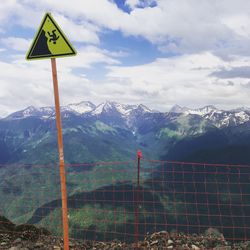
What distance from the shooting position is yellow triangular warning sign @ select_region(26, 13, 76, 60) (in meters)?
9.41

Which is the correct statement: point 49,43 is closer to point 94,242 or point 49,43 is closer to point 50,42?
point 50,42

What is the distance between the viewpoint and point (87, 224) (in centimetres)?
17300

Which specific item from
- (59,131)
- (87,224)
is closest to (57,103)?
(59,131)

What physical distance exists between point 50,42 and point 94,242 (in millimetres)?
10494

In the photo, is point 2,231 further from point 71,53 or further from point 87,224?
point 87,224

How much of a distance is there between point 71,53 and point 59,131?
2005 millimetres

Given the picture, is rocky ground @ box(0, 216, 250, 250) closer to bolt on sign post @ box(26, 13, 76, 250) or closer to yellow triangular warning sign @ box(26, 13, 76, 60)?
bolt on sign post @ box(26, 13, 76, 250)

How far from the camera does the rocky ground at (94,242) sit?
49.8ft

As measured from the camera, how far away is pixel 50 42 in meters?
9.52

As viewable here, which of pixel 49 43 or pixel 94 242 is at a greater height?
pixel 49 43

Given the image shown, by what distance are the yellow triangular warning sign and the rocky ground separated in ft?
26.8

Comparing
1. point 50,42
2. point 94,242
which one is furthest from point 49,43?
point 94,242

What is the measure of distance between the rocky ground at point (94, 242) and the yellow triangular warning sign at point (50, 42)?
8176 mm

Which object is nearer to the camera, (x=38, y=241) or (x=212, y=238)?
(x=38, y=241)
